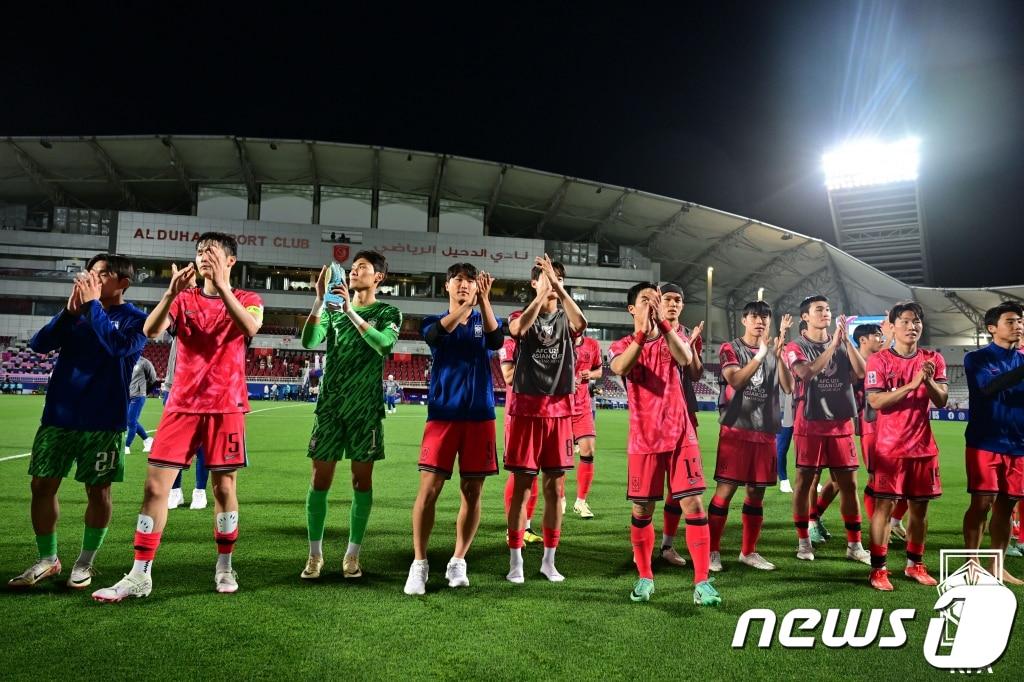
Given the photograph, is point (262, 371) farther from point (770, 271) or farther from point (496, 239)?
point (770, 271)

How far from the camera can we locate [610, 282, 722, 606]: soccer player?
3885mm

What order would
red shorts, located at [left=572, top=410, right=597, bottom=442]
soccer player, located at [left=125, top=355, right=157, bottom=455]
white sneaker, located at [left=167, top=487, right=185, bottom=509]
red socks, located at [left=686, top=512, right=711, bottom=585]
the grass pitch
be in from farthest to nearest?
soccer player, located at [left=125, top=355, right=157, bottom=455] → red shorts, located at [left=572, top=410, right=597, bottom=442] → white sneaker, located at [left=167, top=487, right=185, bottom=509] → red socks, located at [left=686, top=512, right=711, bottom=585] → the grass pitch

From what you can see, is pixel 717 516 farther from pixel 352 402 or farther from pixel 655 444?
pixel 352 402

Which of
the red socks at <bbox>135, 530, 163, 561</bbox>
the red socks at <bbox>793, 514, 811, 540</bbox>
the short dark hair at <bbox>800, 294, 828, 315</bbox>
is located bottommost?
the red socks at <bbox>793, 514, 811, 540</bbox>

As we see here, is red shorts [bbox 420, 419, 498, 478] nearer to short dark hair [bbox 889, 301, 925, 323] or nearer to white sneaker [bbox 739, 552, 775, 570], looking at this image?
white sneaker [bbox 739, 552, 775, 570]

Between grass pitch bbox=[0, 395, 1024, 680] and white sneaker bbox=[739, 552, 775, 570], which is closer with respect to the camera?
grass pitch bbox=[0, 395, 1024, 680]

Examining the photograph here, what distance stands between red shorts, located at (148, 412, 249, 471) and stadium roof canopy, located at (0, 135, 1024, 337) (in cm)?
3802

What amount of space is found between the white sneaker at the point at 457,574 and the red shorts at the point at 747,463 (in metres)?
2.04

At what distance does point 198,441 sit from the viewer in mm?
3879

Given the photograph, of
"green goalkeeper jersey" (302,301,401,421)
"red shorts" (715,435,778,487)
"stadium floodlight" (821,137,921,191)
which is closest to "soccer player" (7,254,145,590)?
"green goalkeeper jersey" (302,301,401,421)

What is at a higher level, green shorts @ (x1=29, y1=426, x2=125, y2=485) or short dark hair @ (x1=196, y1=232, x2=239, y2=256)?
short dark hair @ (x1=196, y1=232, x2=239, y2=256)

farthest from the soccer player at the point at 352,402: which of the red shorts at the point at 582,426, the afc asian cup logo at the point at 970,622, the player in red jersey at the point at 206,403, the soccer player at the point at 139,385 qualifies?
the soccer player at the point at 139,385

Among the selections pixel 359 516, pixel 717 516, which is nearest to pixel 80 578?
pixel 359 516

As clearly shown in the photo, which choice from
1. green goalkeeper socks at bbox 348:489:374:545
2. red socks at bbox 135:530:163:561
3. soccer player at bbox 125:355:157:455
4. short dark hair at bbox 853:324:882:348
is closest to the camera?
red socks at bbox 135:530:163:561
